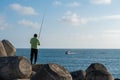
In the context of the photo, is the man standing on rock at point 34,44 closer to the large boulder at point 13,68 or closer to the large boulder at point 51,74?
the large boulder at point 13,68

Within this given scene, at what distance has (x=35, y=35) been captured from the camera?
2239 cm

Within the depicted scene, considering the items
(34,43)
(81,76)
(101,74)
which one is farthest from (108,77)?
(34,43)

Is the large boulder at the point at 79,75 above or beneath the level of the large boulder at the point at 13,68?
beneath

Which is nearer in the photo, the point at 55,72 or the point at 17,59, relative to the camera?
the point at 55,72

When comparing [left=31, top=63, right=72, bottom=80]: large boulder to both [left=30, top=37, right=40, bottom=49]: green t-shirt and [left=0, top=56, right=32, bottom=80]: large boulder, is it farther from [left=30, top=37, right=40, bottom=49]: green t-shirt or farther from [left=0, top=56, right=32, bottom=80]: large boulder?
A: [left=30, top=37, right=40, bottom=49]: green t-shirt

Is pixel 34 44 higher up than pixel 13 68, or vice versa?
pixel 34 44

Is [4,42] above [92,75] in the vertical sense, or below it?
above

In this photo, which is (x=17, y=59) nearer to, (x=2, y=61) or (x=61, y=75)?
(x=2, y=61)

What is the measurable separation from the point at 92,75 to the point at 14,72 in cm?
337

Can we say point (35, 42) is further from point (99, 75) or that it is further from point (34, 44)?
point (99, 75)

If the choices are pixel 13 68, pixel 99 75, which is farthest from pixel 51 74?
pixel 99 75

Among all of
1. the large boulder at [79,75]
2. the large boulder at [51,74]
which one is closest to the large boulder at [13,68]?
the large boulder at [51,74]

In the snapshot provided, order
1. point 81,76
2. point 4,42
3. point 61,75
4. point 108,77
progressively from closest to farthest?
point 61,75, point 108,77, point 81,76, point 4,42

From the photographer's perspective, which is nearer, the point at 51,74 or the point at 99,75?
the point at 51,74
